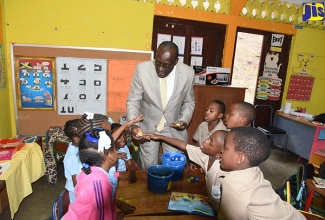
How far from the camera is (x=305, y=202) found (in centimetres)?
265

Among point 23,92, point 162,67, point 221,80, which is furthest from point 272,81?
point 23,92

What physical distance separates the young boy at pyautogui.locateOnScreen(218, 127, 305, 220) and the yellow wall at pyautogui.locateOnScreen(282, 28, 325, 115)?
5175mm

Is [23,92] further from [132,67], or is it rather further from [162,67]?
[162,67]

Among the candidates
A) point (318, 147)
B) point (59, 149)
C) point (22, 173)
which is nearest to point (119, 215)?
point (22, 173)

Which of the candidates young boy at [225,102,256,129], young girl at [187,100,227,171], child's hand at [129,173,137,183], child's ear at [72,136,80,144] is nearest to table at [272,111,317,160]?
young girl at [187,100,227,171]

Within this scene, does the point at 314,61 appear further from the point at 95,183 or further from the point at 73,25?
the point at 95,183

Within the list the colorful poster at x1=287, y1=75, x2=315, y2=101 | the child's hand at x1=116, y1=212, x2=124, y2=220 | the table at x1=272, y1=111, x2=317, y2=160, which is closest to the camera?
the child's hand at x1=116, y1=212, x2=124, y2=220

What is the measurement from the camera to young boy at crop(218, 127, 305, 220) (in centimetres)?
124

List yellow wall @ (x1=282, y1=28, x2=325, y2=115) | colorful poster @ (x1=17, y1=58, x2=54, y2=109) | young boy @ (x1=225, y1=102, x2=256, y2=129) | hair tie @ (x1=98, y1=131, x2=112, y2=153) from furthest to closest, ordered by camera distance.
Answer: yellow wall @ (x1=282, y1=28, x2=325, y2=115)
colorful poster @ (x1=17, y1=58, x2=54, y2=109)
young boy @ (x1=225, y1=102, x2=256, y2=129)
hair tie @ (x1=98, y1=131, x2=112, y2=153)

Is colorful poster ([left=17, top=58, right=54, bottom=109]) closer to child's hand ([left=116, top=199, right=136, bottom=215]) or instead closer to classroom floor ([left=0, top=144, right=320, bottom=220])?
classroom floor ([left=0, top=144, right=320, bottom=220])

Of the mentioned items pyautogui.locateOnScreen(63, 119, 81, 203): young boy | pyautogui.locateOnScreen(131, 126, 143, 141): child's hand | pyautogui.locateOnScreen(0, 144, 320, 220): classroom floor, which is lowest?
pyautogui.locateOnScreen(0, 144, 320, 220): classroom floor

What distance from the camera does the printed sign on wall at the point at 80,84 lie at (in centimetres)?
397

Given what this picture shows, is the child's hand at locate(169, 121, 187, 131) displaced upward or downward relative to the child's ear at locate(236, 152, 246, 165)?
downward

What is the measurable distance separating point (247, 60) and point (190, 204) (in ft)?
15.6
